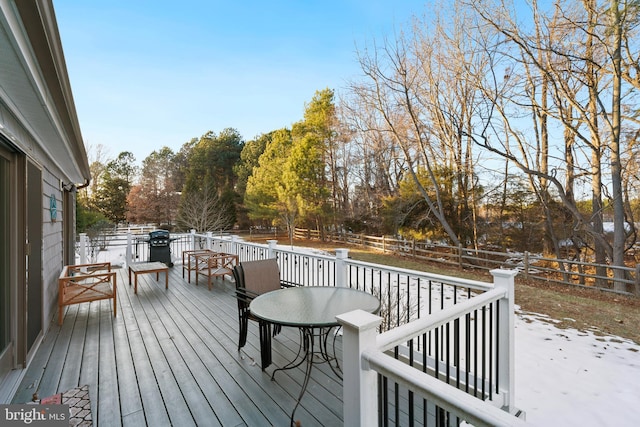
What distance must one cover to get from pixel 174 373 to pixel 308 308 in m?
A: 1.36

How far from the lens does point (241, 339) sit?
116 inches

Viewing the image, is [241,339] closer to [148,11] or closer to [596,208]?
[148,11]

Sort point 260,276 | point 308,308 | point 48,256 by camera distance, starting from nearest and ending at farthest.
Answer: point 308,308 < point 260,276 < point 48,256

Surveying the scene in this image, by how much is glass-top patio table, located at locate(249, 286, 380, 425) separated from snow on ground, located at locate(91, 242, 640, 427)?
1762mm

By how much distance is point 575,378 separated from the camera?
11.2ft

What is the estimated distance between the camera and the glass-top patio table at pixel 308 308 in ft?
6.72

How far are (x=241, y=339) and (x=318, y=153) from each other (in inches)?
598

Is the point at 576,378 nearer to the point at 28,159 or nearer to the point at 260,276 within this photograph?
the point at 260,276

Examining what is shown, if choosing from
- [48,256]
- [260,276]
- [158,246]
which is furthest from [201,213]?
[260,276]

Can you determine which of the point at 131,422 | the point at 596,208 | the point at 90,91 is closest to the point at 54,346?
the point at 131,422

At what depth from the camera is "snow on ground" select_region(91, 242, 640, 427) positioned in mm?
2725

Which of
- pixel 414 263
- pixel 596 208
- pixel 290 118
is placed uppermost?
pixel 290 118

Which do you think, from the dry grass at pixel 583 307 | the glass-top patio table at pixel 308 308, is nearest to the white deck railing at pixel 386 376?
the glass-top patio table at pixel 308 308

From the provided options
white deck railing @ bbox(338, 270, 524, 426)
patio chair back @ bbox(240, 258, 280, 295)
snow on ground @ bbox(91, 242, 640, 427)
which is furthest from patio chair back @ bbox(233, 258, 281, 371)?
snow on ground @ bbox(91, 242, 640, 427)
